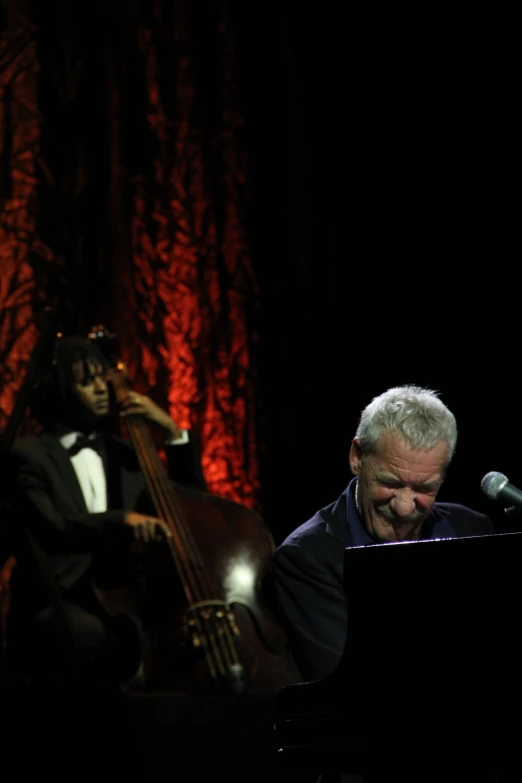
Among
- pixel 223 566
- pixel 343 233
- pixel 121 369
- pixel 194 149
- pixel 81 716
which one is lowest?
pixel 81 716

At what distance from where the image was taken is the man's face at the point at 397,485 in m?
2.41

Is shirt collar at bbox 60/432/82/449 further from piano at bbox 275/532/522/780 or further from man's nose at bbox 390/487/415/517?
piano at bbox 275/532/522/780

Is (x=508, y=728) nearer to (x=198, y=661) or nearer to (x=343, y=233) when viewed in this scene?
(x=198, y=661)

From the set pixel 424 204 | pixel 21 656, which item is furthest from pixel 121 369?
pixel 424 204

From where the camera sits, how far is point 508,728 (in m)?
1.81

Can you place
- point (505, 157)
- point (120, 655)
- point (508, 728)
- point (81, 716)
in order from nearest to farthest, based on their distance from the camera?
point (508, 728) < point (81, 716) < point (120, 655) < point (505, 157)

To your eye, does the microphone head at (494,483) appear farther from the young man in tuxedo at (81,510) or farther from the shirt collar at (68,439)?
the shirt collar at (68,439)

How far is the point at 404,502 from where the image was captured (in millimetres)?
2432

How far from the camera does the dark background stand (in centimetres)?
443

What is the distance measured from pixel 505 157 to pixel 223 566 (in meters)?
1.98

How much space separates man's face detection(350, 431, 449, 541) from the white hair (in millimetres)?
15

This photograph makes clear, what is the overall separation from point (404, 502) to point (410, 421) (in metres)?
0.18

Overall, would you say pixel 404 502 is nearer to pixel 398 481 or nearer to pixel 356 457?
pixel 398 481

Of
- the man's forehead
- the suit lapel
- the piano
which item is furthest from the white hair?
the suit lapel
